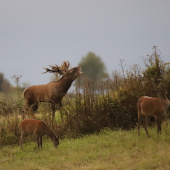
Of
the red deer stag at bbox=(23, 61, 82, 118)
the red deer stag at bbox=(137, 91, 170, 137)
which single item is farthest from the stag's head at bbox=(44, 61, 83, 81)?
the red deer stag at bbox=(137, 91, 170, 137)

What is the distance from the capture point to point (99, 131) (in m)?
9.62

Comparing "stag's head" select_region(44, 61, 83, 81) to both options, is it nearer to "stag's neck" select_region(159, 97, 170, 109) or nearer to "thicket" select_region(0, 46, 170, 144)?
"thicket" select_region(0, 46, 170, 144)

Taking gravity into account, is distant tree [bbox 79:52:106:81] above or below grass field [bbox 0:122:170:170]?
above

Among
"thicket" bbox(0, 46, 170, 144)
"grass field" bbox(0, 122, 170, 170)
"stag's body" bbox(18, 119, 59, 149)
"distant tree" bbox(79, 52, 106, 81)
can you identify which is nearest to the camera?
"grass field" bbox(0, 122, 170, 170)

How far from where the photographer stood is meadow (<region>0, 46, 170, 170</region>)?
20.7 feet

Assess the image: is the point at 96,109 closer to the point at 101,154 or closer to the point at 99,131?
the point at 99,131

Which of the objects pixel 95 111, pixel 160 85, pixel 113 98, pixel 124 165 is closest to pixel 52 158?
pixel 124 165

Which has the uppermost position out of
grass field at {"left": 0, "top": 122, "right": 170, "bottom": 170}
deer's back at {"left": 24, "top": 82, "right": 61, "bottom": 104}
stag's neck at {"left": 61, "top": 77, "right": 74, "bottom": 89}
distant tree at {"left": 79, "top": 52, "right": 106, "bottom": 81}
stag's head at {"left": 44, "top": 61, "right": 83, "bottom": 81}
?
distant tree at {"left": 79, "top": 52, "right": 106, "bottom": 81}

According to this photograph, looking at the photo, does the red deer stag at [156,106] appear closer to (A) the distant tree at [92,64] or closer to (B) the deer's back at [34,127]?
(B) the deer's back at [34,127]

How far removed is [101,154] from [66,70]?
15.4ft

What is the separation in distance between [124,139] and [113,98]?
267 cm

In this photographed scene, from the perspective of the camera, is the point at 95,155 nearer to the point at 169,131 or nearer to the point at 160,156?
the point at 160,156

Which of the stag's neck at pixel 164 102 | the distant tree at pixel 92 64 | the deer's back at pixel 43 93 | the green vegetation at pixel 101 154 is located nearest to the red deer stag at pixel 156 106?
the stag's neck at pixel 164 102

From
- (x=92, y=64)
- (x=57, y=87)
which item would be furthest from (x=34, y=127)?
(x=92, y=64)
